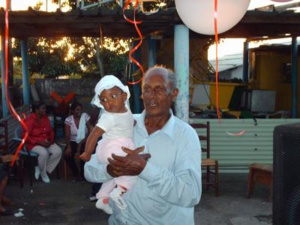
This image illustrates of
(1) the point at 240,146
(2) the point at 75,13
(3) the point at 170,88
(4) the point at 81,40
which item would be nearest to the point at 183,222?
(3) the point at 170,88

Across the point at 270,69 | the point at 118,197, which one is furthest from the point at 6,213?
the point at 270,69

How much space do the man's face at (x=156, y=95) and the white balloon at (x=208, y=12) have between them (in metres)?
1.74

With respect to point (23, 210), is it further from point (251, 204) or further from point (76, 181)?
point (251, 204)

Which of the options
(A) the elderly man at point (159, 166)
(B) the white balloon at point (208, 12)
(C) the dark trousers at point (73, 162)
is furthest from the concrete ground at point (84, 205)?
(A) the elderly man at point (159, 166)

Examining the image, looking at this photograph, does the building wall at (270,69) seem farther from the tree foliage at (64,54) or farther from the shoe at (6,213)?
the shoe at (6,213)

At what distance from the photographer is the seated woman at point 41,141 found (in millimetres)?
6730

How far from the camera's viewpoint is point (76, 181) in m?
6.82

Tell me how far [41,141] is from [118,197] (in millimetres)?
4992

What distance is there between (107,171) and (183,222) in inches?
17.4

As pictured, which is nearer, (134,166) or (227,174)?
(134,166)

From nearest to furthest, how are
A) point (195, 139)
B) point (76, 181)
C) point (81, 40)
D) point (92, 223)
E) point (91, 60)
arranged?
point (195, 139)
point (92, 223)
point (76, 181)
point (81, 40)
point (91, 60)

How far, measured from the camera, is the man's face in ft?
6.73

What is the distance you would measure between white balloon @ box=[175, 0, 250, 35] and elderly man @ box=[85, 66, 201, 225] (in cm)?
167

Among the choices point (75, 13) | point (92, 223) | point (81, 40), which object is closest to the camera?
point (92, 223)
